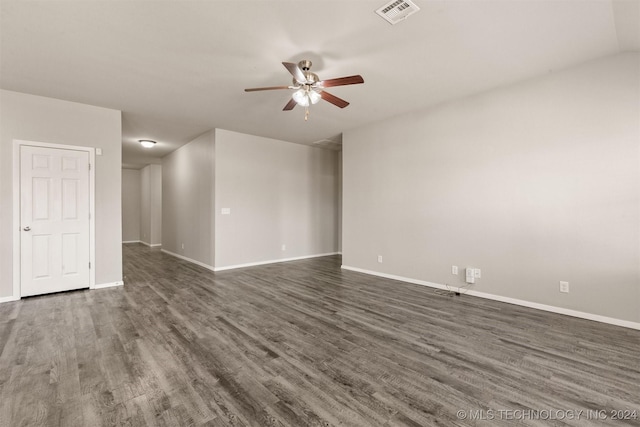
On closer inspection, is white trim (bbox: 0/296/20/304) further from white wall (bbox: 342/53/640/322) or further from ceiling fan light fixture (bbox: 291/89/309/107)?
white wall (bbox: 342/53/640/322)

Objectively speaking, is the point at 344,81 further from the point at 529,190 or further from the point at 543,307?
the point at 543,307

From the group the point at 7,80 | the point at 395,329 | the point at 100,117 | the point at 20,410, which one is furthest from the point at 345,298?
the point at 7,80

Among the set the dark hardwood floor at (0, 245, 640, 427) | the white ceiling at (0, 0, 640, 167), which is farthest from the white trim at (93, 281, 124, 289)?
the white ceiling at (0, 0, 640, 167)

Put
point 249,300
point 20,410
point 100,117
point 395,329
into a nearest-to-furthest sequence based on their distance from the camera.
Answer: point 20,410 < point 395,329 < point 249,300 < point 100,117

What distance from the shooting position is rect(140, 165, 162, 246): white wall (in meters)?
9.69

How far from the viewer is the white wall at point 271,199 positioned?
5992 millimetres

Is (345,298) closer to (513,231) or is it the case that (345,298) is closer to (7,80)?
(513,231)

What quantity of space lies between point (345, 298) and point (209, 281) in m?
2.45

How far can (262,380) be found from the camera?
6.73 feet

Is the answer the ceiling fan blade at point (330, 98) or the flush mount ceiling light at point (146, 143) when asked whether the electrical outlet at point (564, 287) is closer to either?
the ceiling fan blade at point (330, 98)

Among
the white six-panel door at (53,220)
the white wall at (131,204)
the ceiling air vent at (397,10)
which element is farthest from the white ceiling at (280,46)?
the white wall at (131,204)

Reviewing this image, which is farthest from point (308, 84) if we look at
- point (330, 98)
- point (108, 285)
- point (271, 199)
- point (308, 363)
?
point (108, 285)

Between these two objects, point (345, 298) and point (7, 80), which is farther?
point (345, 298)

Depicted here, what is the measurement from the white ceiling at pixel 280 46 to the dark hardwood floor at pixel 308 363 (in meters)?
2.88
